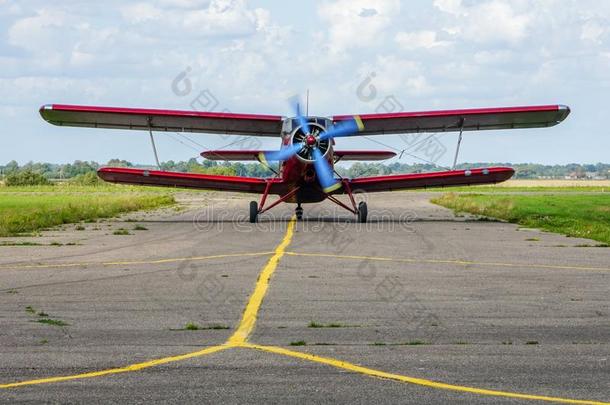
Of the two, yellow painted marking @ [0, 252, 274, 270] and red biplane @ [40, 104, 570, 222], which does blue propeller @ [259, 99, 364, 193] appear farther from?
yellow painted marking @ [0, 252, 274, 270]

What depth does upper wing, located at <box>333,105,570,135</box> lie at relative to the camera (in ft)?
86.0

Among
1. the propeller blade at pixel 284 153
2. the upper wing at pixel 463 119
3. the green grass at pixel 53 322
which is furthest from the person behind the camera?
the upper wing at pixel 463 119

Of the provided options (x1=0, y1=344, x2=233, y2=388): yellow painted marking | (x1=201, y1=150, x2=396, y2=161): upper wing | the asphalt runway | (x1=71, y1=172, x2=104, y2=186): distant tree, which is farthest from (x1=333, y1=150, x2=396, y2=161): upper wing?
(x1=71, y1=172, x2=104, y2=186): distant tree

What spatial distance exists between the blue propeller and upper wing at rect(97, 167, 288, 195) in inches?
48.8

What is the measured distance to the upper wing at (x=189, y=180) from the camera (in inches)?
1004

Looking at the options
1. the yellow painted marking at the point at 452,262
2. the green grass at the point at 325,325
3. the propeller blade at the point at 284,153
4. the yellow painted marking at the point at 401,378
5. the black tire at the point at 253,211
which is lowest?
the yellow painted marking at the point at 401,378

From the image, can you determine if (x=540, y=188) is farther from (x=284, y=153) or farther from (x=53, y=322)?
(x=53, y=322)

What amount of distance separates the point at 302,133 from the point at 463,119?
5509 millimetres

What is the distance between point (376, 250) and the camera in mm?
16219

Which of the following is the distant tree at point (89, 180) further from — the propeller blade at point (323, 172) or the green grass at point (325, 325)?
the green grass at point (325, 325)

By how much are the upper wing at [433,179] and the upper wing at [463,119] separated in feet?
5.23

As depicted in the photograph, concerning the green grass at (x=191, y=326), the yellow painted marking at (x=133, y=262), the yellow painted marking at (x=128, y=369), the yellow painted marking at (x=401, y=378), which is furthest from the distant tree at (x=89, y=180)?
the yellow painted marking at (x=401, y=378)

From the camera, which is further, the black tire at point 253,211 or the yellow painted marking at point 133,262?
the black tire at point 253,211

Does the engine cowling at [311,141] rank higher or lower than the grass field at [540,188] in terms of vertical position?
higher
